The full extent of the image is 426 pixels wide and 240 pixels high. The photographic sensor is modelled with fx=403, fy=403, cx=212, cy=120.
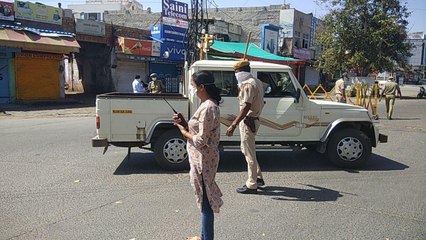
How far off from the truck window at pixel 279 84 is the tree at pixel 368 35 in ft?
88.8

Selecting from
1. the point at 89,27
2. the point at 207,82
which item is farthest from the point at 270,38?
the point at 207,82

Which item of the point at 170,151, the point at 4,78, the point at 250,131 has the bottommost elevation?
the point at 170,151

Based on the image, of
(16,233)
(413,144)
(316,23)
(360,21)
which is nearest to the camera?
(16,233)

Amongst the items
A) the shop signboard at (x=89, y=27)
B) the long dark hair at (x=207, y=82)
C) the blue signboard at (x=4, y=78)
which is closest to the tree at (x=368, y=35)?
the shop signboard at (x=89, y=27)

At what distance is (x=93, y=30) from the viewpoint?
24.4 metres

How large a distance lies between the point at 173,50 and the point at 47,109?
1185cm

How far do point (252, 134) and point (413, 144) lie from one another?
244 inches

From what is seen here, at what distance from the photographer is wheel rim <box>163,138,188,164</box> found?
6746mm

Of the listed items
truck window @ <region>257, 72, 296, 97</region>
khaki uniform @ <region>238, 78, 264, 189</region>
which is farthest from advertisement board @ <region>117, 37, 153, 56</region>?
khaki uniform @ <region>238, 78, 264, 189</region>

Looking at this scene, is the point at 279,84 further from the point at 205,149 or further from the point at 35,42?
the point at 35,42

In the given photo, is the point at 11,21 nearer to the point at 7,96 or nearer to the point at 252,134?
the point at 7,96

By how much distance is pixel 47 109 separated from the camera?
18922mm

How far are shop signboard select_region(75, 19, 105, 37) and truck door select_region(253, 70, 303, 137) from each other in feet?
62.9

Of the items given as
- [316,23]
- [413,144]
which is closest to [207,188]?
[413,144]
